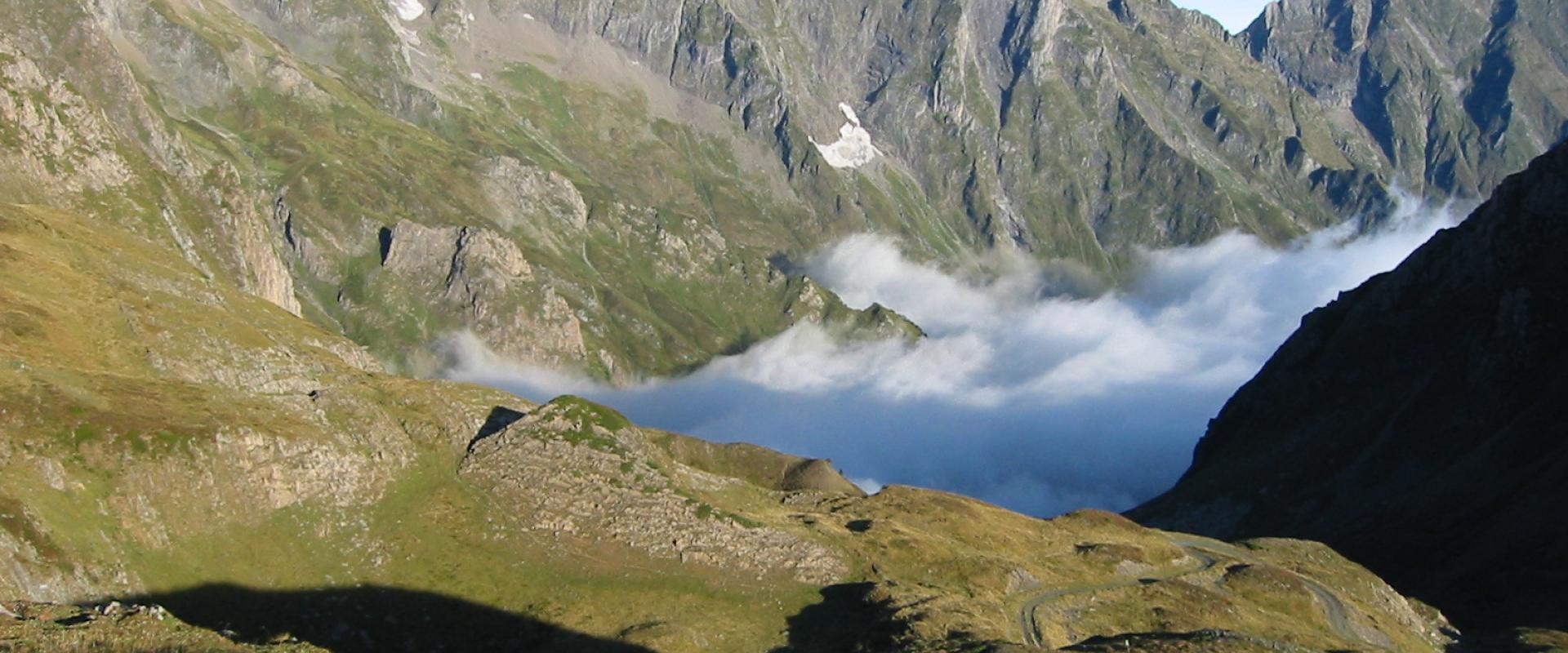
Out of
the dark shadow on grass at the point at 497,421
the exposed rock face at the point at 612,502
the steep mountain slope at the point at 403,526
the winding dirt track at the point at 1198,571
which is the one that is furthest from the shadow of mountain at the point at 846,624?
the dark shadow on grass at the point at 497,421

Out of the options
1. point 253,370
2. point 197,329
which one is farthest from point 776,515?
point 197,329

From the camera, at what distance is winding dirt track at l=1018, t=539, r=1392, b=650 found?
94.2 metres

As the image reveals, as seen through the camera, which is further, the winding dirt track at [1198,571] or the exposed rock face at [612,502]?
the winding dirt track at [1198,571]

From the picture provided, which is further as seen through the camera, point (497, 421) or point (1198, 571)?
point (1198, 571)

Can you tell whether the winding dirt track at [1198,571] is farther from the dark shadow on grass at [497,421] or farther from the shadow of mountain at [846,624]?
the dark shadow on grass at [497,421]

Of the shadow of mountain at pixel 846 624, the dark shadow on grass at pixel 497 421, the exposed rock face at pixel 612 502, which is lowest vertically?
the shadow of mountain at pixel 846 624

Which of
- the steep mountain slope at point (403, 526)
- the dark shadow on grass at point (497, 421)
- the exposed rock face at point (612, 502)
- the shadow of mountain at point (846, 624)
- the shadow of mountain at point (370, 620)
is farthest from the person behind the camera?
the dark shadow on grass at point (497, 421)

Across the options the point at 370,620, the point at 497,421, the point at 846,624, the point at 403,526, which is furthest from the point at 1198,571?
the point at 370,620

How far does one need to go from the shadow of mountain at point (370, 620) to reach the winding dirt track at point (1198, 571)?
35182 millimetres

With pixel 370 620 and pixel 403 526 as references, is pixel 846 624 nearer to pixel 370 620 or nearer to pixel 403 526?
pixel 370 620

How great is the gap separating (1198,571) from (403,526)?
85615 mm

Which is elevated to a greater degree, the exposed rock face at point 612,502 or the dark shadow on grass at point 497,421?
→ the dark shadow on grass at point 497,421

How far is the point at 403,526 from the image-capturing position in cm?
8356

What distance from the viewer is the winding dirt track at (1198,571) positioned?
94.2 meters
